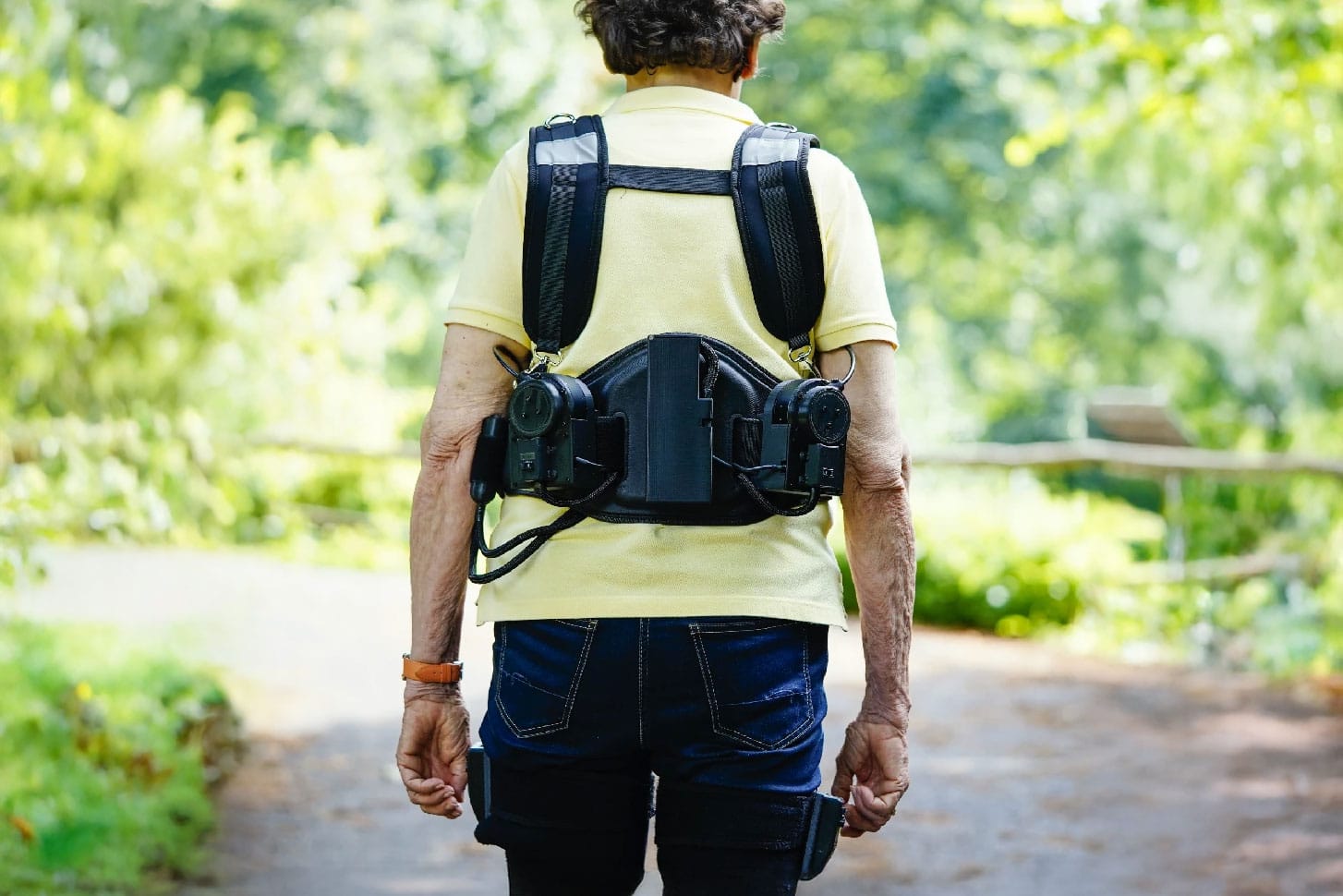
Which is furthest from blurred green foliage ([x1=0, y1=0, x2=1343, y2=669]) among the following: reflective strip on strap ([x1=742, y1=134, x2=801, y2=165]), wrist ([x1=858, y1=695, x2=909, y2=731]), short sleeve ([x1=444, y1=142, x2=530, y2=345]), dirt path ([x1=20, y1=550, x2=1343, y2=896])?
reflective strip on strap ([x1=742, y1=134, x2=801, y2=165])

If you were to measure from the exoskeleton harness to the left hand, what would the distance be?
26 cm

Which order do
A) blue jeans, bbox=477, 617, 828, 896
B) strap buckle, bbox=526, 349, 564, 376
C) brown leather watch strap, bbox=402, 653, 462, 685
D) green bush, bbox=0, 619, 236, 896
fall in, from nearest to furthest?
blue jeans, bbox=477, 617, 828, 896 → strap buckle, bbox=526, 349, 564, 376 → brown leather watch strap, bbox=402, 653, 462, 685 → green bush, bbox=0, 619, 236, 896

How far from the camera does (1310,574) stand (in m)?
12.0

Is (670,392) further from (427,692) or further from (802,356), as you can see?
(427,692)

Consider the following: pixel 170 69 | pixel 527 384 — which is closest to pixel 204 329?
pixel 170 69

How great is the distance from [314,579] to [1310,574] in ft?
24.4

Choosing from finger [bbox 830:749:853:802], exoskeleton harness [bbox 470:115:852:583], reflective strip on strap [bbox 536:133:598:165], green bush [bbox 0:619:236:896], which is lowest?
green bush [bbox 0:619:236:896]

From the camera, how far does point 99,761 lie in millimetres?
4871

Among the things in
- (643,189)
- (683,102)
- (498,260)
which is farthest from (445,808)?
(683,102)

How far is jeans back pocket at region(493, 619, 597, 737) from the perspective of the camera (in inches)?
73.9

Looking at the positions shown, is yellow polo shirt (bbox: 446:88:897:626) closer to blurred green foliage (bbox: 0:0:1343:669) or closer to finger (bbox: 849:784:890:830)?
finger (bbox: 849:784:890:830)

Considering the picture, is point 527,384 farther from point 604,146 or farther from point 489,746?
point 489,746

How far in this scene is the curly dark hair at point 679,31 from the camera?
2002mm

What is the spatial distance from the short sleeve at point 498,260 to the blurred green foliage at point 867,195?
9.32 feet
